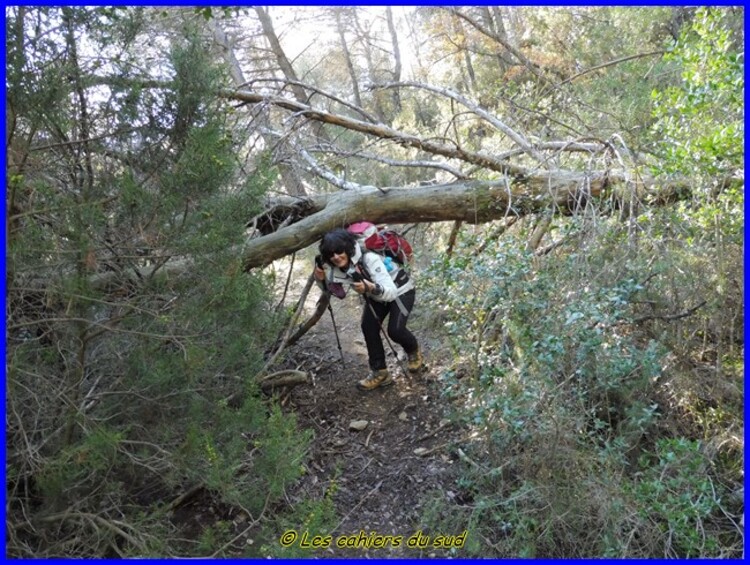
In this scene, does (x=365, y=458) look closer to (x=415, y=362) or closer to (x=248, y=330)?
(x=415, y=362)

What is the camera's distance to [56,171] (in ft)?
8.25

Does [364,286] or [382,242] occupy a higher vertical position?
[382,242]

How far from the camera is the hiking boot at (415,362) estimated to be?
4.98 m

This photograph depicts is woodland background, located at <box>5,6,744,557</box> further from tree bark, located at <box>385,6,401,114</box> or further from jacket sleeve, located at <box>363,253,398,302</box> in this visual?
tree bark, located at <box>385,6,401,114</box>

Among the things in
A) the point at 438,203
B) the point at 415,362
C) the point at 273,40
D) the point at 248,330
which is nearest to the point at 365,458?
the point at 415,362

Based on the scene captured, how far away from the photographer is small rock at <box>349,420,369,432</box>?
443 centimetres

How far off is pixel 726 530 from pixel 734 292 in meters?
1.51

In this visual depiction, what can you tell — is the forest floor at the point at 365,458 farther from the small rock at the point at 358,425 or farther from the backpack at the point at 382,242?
the backpack at the point at 382,242

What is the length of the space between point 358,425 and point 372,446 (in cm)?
27

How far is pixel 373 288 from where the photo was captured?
440 cm

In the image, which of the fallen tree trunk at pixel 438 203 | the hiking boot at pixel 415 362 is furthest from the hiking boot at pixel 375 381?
the fallen tree trunk at pixel 438 203

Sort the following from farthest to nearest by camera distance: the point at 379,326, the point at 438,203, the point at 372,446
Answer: the point at 438,203 → the point at 379,326 → the point at 372,446

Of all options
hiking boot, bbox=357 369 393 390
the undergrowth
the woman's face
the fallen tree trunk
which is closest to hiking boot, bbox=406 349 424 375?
hiking boot, bbox=357 369 393 390

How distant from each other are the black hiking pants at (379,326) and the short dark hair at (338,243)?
A: 0.62m
